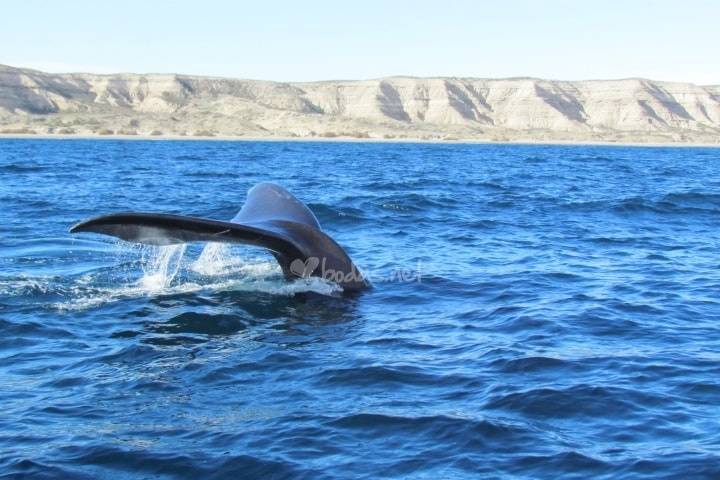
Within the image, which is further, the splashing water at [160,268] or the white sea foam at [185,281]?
the splashing water at [160,268]

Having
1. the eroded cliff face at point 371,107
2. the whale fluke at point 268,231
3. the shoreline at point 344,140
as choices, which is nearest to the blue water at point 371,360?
the whale fluke at point 268,231

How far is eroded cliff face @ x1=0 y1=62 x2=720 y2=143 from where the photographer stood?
12456 cm

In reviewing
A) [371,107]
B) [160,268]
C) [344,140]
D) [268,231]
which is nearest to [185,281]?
[160,268]

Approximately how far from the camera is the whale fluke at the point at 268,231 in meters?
8.48

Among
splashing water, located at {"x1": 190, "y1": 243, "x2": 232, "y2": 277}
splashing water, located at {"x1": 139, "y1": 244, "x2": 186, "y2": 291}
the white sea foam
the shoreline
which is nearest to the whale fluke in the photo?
the white sea foam

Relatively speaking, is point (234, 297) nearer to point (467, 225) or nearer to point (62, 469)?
point (62, 469)

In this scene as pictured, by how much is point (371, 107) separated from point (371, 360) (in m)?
170

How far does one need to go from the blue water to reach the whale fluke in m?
0.37

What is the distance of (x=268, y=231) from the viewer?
9.96 m

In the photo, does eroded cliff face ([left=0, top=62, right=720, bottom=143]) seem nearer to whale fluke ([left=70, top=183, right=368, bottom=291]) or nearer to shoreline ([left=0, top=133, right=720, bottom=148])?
shoreline ([left=0, top=133, right=720, bottom=148])

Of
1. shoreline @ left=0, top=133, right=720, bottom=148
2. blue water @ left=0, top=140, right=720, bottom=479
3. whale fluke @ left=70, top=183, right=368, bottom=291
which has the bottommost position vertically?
shoreline @ left=0, top=133, right=720, bottom=148

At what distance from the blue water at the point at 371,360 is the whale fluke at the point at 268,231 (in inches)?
14.4

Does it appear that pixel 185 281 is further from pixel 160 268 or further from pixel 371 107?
pixel 371 107

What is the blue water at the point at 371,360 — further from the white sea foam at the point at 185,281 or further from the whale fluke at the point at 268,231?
the whale fluke at the point at 268,231
